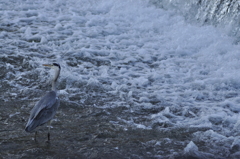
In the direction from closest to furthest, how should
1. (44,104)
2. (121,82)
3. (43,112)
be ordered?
(43,112), (44,104), (121,82)

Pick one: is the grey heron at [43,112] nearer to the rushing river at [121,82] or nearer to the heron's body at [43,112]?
the heron's body at [43,112]

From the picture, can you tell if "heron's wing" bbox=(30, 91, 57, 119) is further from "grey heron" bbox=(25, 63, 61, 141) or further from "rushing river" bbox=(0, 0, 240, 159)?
"rushing river" bbox=(0, 0, 240, 159)

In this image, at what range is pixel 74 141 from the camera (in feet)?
16.7

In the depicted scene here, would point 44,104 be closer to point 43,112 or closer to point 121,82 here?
point 43,112

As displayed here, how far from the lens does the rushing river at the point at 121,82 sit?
202 inches

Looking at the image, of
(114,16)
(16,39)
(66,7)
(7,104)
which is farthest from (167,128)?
(66,7)

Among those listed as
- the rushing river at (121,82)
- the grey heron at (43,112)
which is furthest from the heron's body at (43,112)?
the rushing river at (121,82)

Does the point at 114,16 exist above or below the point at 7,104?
above

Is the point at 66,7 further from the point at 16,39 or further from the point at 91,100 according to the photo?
the point at 91,100

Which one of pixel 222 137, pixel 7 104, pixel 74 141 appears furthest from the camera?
pixel 7 104

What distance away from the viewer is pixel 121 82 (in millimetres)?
7457

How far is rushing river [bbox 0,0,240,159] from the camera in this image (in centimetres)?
512

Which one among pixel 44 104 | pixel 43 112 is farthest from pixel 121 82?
pixel 43 112

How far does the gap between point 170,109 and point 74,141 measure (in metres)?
1.98
